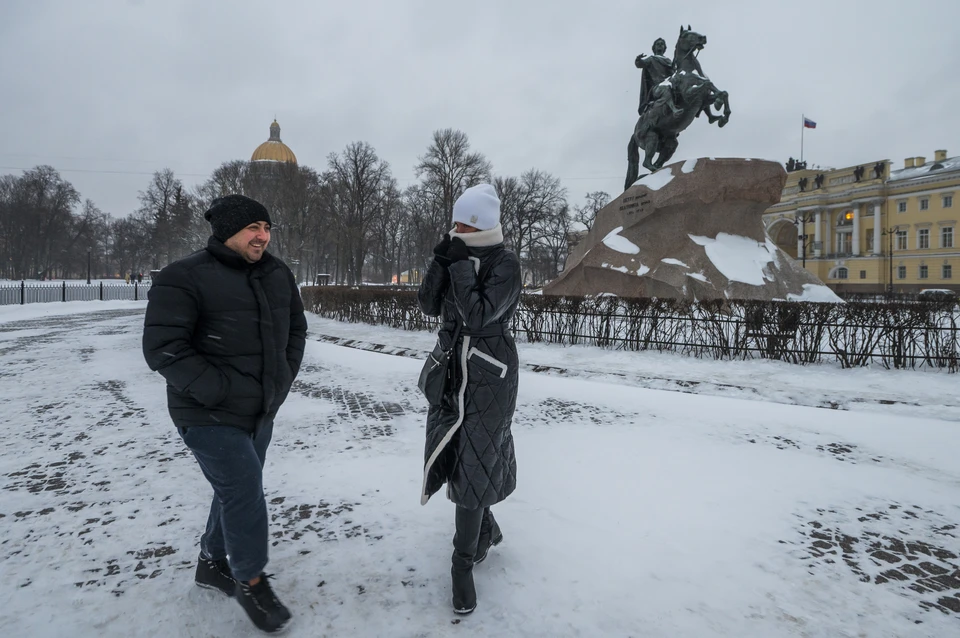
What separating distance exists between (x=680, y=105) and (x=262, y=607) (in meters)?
18.5

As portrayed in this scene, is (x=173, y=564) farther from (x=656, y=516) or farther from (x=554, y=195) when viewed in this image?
(x=554, y=195)

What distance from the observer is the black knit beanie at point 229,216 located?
87.0 inches

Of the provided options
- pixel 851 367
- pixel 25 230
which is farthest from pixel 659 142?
pixel 25 230

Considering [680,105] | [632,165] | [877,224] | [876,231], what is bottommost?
[632,165]

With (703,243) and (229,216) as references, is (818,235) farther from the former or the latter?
(229,216)

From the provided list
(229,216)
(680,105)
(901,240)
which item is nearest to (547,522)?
(229,216)

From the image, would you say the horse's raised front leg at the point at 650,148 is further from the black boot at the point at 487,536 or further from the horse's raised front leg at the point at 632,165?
the black boot at the point at 487,536

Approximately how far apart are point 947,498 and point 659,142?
54.7 ft

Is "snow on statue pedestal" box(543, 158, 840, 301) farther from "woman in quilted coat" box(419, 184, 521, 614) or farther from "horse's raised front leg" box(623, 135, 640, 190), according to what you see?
"woman in quilted coat" box(419, 184, 521, 614)

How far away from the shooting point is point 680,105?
17.2 m

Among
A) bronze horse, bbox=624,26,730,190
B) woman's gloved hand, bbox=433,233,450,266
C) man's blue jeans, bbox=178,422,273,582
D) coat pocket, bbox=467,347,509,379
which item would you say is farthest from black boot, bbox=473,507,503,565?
bronze horse, bbox=624,26,730,190

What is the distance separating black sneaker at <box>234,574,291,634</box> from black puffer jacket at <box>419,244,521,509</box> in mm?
737

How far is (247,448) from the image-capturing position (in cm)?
221

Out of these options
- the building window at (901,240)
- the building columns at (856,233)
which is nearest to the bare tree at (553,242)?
the building columns at (856,233)
